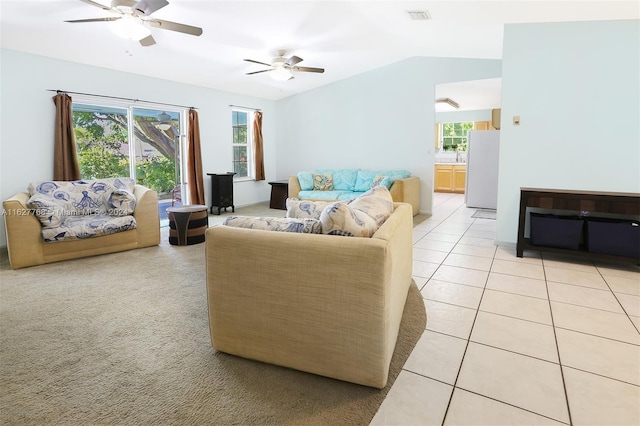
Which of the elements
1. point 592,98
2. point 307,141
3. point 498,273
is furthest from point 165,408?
point 307,141

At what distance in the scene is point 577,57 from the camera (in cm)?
355

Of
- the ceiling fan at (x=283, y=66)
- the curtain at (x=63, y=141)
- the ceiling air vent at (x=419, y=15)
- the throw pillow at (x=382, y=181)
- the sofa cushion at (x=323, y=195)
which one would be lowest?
the sofa cushion at (x=323, y=195)

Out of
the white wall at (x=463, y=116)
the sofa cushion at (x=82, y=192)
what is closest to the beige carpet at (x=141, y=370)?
the sofa cushion at (x=82, y=192)

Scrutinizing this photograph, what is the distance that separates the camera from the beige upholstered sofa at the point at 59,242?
135 inches

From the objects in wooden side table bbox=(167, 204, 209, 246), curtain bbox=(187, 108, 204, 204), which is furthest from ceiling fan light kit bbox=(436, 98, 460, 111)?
wooden side table bbox=(167, 204, 209, 246)

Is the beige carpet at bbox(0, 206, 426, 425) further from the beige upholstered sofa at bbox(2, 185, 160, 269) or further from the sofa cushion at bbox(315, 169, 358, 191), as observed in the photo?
the sofa cushion at bbox(315, 169, 358, 191)

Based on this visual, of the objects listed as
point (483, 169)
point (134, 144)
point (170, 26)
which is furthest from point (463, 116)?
point (170, 26)

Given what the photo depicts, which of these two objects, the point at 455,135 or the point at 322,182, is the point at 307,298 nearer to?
the point at 322,182

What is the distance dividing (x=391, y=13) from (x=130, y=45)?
318cm

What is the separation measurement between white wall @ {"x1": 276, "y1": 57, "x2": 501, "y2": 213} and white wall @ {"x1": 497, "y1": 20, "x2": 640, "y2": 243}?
195 centimetres

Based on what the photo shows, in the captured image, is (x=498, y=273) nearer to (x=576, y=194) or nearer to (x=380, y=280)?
(x=576, y=194)

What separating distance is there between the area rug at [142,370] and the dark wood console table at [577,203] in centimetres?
166

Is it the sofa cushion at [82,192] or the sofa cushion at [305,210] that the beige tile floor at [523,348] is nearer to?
the sofa cushion at [305,210]

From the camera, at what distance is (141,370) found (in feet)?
6.00
